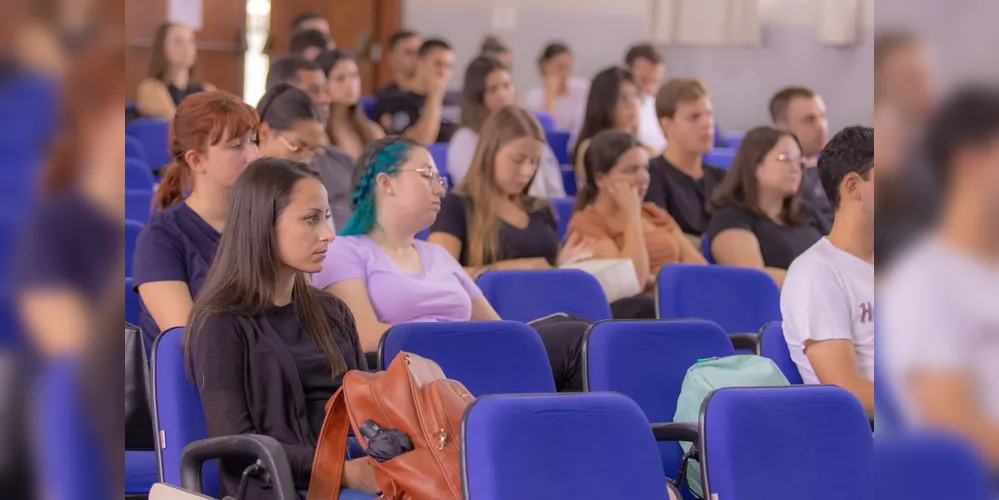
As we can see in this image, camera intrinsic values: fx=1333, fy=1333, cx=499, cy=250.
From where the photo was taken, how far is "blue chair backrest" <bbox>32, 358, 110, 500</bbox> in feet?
3.50

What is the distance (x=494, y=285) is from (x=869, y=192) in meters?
1.19

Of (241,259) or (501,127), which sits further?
(501,127)

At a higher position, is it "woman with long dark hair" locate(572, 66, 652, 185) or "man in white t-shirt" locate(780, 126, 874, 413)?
"woman with long dark hair" locate(572, 66, 652, 185)

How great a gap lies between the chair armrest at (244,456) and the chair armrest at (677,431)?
79 cm

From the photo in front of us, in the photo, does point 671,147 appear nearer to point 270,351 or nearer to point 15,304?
point 270,351

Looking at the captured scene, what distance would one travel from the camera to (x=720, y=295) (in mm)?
4160

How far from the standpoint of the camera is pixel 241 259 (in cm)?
280

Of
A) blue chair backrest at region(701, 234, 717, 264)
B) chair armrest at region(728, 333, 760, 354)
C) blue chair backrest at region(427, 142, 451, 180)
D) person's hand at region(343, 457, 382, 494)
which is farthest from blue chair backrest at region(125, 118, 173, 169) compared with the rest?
person's hand at region(343, 457, 382, 494)

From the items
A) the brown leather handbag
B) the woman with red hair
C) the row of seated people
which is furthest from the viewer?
the woman with red hair

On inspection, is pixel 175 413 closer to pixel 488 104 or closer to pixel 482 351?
pixel 482 351

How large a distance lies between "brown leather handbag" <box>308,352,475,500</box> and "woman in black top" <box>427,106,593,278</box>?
1.82m

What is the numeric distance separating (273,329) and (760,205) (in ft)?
8.35

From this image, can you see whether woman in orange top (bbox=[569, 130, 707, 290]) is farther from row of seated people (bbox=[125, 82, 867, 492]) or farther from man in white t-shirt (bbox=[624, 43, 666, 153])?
man in white t-shirt (bbox=[624, 43, 666, 153])

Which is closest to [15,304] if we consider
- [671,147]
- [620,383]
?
[620,383]
